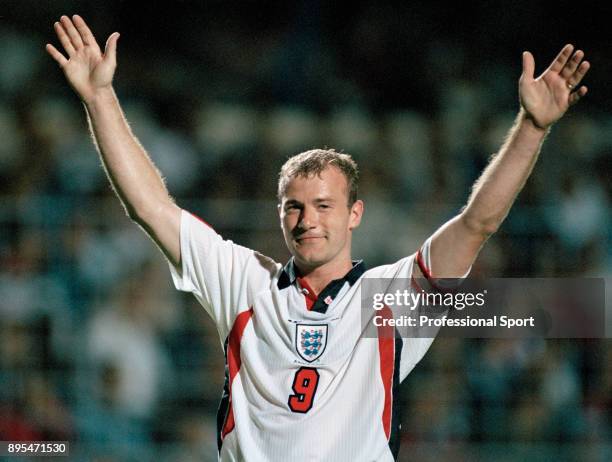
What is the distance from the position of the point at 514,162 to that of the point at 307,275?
851mm

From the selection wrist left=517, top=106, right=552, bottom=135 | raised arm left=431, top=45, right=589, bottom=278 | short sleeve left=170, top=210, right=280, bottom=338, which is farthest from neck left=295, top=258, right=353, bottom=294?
wrist left=517, top=106, right=552, bottom=135

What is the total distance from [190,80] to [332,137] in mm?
1467

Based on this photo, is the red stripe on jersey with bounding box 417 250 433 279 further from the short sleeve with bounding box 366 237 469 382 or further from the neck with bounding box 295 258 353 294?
the neck with bounding box 295 258 353 294

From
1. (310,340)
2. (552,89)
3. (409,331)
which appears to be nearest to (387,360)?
(409,331)

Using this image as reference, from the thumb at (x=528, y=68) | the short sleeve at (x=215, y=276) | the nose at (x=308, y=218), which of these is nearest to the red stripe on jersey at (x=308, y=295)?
the short sleeve at (x=215, y=276)

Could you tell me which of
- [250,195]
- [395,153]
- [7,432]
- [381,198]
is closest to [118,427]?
[7,432]

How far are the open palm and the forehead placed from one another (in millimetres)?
705

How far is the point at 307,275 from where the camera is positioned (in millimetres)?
3328

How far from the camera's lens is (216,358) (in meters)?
6.05

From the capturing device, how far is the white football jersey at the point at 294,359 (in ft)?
9.86

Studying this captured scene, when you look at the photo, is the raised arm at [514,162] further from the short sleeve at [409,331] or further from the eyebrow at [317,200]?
the eyebrow at [317,200]

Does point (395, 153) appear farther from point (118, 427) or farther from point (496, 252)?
point (118, 427)

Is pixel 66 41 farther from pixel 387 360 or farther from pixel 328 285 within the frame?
pixel 387 360

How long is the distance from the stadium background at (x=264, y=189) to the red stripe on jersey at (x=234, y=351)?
110 inches
